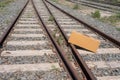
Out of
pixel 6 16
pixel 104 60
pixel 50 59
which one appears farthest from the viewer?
pixel 6 16

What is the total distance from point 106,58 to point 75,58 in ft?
2.75

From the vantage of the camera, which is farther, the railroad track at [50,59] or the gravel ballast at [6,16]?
the gravel ballast at [6,16]

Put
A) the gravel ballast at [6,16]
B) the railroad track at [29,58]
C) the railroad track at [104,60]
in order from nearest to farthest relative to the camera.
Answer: the railroad track at [29,58]
the railroad track at [104,60]
the gravel ballast at [6,16]

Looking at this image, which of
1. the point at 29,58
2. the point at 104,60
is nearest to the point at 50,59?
the point at 29,58

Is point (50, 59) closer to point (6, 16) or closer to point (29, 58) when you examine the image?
point (29, 58)

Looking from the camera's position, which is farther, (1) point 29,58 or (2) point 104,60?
(2) point 104,60

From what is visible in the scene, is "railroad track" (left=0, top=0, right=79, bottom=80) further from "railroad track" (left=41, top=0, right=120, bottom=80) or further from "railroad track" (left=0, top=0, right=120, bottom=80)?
"railroad track" (left=41, top=0, right=120, bottom=80)

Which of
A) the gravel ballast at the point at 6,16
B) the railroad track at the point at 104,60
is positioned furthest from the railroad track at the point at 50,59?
the gravel ballast at the point at 6,16

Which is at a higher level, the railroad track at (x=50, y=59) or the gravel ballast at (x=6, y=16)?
the railroad track at (x=50, y=59)

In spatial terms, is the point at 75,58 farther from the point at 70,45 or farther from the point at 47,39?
the point at 47,39

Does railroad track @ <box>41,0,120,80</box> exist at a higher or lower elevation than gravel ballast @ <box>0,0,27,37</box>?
higher

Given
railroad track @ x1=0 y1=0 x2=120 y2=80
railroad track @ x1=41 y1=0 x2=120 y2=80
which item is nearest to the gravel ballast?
railroad track @ x1=0 y1=0 x2=120 y2=80

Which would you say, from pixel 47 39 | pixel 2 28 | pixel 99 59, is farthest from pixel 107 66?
pixel 2 28

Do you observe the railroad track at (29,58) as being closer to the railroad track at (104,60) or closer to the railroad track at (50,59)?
the railroad track at (50,59)
